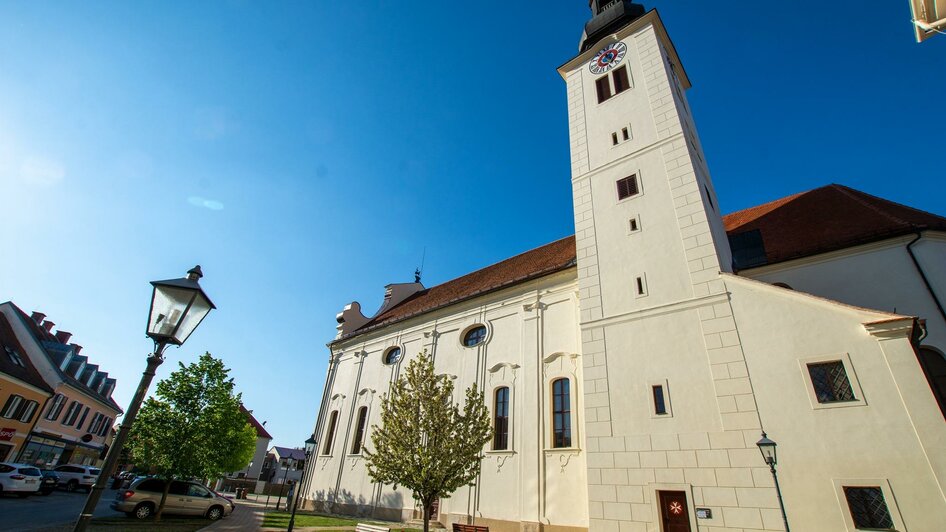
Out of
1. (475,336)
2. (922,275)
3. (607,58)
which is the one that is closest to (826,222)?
(922,275)

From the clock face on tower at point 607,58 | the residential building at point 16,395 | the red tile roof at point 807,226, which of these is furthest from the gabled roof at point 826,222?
the residential building at point 16,395

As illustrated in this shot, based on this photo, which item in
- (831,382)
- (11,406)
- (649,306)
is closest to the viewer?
(831,382)

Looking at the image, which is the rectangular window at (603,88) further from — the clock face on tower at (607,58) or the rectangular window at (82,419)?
the rectangular window at (82,419)

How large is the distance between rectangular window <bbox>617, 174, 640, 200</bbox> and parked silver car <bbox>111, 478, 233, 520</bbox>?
20315mm

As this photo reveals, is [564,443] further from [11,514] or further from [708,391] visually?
[11,514]

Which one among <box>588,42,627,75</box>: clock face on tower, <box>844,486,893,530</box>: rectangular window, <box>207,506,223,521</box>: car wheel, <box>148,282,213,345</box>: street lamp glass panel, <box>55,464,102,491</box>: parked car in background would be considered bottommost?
<box>207,506,223,521</box>: car wheel

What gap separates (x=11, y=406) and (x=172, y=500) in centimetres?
1633

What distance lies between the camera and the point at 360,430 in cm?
2233

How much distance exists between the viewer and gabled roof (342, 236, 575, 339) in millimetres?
19281

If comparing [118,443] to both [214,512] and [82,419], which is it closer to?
[214,512]

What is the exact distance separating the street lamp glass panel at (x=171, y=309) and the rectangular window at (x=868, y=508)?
12687 mm

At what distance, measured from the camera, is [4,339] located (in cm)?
2633

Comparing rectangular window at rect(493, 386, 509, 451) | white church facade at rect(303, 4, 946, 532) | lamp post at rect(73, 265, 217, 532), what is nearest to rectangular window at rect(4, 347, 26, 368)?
white church facade at rect(303, 4, 946, 532)

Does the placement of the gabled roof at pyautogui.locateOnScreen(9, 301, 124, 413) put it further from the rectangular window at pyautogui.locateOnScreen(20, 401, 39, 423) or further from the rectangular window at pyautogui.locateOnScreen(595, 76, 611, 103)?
the rectangular window at pyautogui.locateOnScreen(595, 76, 611, 103)
